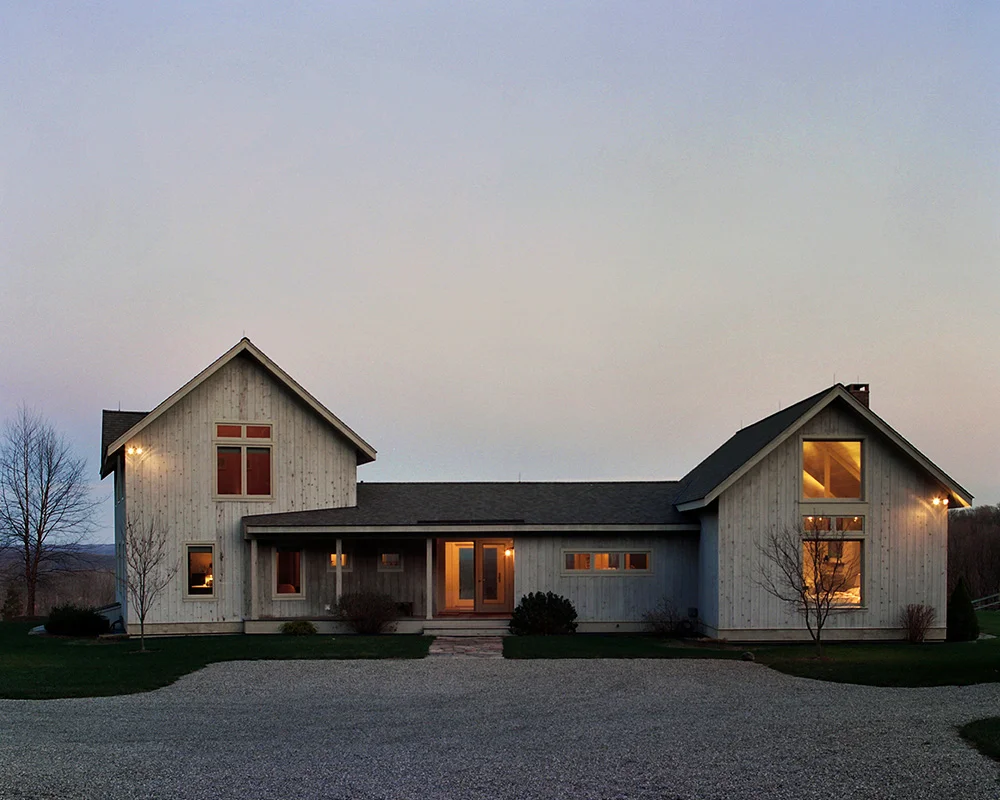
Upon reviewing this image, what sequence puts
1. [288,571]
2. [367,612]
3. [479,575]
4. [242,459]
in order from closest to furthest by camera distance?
[367,612]
[242,459]
[288,571]
[479,575]

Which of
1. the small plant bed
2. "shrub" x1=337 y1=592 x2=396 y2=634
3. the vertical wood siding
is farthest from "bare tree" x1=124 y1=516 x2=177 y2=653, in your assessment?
the small plant bed

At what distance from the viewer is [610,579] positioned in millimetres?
24062

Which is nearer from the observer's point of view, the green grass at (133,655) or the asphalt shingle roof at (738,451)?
the green grass at (133,655)

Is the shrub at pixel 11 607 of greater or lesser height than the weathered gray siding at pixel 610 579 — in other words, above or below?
below

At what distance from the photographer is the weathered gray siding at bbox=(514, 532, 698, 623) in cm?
2395

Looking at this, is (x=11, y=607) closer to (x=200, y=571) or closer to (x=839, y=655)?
(x=200, y=571)

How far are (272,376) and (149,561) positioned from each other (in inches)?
221

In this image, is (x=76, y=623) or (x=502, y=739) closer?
(x=502, y=739)

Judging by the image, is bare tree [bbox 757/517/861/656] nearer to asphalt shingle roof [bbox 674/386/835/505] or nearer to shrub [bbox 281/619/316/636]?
asphalt shingle roof [bbox 674/386/835/505]

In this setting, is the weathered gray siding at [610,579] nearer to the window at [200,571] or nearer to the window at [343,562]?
the window at [343,562]

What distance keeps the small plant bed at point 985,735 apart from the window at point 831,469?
10.9 metres

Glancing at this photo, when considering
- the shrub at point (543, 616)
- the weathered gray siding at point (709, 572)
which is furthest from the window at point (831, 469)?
the shrub at point (543, 616)

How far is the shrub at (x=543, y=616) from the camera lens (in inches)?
906

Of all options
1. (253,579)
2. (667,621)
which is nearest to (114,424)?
(253,579)
